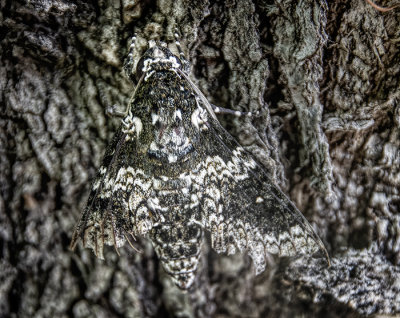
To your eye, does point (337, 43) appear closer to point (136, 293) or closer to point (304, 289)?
point (304, 289)

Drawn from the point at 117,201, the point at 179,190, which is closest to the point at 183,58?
the point at 179,190

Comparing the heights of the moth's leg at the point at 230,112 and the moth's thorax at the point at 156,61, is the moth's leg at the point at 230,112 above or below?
below

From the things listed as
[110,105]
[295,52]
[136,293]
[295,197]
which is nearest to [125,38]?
[110,105]

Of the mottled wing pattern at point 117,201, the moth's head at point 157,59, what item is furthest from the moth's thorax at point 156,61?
A: the mottled wing pattern at point 117,201

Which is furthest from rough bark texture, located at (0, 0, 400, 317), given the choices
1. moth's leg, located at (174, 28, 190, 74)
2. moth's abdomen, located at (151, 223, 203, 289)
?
moth's abdomen, located at (151, 223, 203, 289)

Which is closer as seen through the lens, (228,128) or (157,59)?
(157,59)

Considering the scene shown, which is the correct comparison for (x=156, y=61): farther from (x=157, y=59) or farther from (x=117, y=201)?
(x=117, y=201)

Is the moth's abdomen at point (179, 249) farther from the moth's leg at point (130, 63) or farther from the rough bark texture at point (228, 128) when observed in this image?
the moth's leg at point (130, 63)

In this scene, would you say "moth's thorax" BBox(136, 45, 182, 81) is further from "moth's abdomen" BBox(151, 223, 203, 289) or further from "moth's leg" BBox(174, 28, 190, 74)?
"moth's abdomen" BBox(151, 223, 203, 289)
